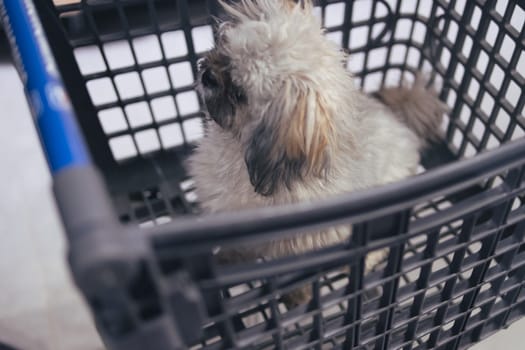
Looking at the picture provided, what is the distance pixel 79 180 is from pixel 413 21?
946 millimetres

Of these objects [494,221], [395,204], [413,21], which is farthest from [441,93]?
[395,204]

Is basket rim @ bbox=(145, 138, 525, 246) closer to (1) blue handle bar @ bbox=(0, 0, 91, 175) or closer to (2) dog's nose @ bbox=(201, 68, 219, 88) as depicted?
(1) blue handle bar @ bbox=(0, 0, 91, 175)

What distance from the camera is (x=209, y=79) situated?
971mm

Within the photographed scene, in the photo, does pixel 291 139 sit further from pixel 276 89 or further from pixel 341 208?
pixel 341 208

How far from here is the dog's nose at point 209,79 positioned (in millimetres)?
966

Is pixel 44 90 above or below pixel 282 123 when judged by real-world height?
above

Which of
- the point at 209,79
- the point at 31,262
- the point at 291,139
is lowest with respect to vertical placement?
the point at 31,262

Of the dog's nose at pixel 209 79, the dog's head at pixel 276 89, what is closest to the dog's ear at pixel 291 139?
the dog's head at pixel 276 89

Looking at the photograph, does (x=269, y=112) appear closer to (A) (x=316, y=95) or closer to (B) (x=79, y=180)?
(A) (x=316, y=95)

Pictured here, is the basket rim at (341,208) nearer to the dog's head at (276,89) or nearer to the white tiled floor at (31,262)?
the dog's head at (276,89)

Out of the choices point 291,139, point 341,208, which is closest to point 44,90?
point 341,208

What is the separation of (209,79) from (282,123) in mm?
160

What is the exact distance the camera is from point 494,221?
23.9 inches

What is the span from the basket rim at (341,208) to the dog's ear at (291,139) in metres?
0.43
